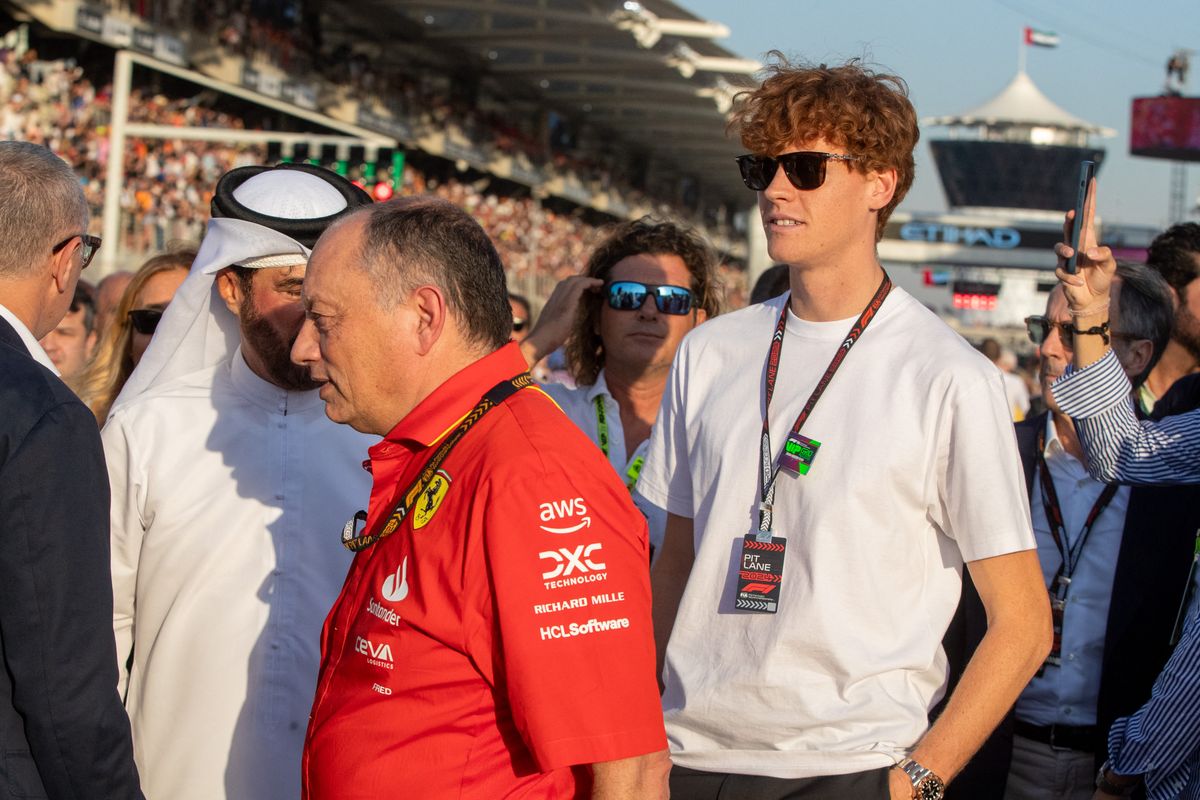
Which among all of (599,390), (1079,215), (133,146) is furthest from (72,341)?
(133,146)

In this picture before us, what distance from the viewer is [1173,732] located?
320 cm

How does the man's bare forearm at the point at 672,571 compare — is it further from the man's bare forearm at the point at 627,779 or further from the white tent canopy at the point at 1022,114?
the white tent canopy at the point at 1022,114

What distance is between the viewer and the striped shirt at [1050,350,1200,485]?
323cm

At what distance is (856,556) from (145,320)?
2877 millimetres

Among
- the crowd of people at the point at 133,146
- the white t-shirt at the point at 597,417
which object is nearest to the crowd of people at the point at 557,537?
the white t-shirt at the point at 597,417

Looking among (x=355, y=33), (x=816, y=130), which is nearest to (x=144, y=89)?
(x=355, y=33)

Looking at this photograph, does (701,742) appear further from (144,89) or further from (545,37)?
(545,37)

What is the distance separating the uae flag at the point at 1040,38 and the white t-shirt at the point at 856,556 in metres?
102

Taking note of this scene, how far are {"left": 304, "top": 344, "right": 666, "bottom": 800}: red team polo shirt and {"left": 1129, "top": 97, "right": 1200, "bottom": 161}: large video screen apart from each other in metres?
65.6

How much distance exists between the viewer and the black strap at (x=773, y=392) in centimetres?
283

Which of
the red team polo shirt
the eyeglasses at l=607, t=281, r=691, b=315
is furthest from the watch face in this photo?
the eyeglasses at l=607, t=281, r=691, b=315

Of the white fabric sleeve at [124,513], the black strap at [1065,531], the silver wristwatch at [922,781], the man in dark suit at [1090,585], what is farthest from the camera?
the black strap at [1065,531]

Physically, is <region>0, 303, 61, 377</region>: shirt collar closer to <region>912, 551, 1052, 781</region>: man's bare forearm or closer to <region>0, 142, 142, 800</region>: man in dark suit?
<region>0, 142, 142, 800</region>: man in dark suit

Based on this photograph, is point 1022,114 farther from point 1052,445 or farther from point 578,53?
point 1052,445
